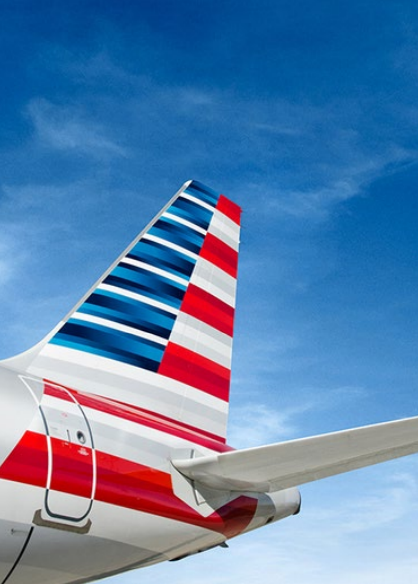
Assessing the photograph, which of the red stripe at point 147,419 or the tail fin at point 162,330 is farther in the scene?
the tail fin at point 162,330

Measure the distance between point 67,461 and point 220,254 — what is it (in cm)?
633

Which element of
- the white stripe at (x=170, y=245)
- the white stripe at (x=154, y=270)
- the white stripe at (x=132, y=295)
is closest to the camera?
the white stripe at (x=132, y=295)

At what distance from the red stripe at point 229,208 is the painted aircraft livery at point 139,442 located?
1.85 m

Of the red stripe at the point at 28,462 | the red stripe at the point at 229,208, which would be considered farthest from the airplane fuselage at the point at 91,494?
the red stripe at the point at 229,208

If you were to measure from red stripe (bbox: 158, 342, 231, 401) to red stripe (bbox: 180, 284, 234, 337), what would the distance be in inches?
28.0

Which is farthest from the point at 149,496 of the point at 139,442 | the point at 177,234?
the point at 177,234

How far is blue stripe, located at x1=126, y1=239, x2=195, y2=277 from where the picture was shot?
10336 millimetres

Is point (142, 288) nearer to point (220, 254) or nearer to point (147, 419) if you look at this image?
point (220, 254)

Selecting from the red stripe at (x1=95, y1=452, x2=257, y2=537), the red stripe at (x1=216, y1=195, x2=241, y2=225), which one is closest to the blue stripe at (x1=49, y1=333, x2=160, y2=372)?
the red stripe at (x1=95, y1=452, x2=257, y2=537)

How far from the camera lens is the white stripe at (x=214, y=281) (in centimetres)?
1098

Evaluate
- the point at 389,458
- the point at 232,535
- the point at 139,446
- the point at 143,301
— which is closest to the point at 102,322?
the point at 143,301

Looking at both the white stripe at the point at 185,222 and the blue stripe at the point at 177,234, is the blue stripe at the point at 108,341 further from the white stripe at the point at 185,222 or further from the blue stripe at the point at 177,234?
the white stripe at the point at 185,222

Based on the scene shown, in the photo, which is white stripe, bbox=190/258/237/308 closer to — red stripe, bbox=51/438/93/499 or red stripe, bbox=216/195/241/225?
red stripe, bbox=216/195/241/225

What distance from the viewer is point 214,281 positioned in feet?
37.1
